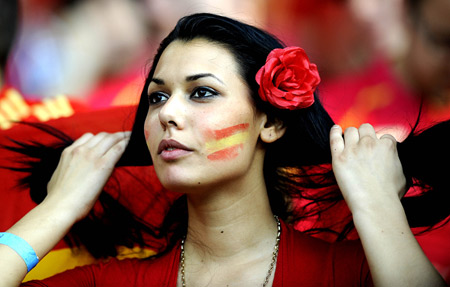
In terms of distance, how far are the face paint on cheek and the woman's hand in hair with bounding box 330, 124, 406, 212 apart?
0.90ft

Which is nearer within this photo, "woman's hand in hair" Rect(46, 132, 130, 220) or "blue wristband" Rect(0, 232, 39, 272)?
"blue wristband" Rect(0, 232, 39, 272)

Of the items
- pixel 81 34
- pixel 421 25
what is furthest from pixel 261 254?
pixel 81 34

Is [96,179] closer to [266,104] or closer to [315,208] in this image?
[266,104]

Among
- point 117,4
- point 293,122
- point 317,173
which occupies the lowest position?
point 317,173

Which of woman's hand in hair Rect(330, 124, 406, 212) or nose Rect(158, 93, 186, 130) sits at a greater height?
nose Rect(158, 93, 186, 130)

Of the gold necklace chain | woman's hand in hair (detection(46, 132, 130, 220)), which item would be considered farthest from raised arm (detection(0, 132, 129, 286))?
the gold necklace chain

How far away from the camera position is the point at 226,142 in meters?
1.85

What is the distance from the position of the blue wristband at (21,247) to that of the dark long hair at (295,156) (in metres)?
0.42

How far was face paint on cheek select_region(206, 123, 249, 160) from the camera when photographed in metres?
1.83

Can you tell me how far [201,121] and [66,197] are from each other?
554mm

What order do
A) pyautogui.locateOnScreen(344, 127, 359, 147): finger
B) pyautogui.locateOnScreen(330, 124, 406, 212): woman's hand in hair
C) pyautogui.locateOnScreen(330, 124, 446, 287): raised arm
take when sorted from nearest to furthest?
pyautogui.locateOnScreen(330, 124, 446, 287): raised arm < pyautogui.locateOnScreen(330, 124, 406, 212): woman's hand in hair < pyautogui.locateOnScreen(344, 127, 359, 147): finger

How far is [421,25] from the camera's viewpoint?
12.6ft

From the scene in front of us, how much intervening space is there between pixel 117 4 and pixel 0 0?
2.77ft

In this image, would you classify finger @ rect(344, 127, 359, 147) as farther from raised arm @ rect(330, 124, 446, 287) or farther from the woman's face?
the woman's face
